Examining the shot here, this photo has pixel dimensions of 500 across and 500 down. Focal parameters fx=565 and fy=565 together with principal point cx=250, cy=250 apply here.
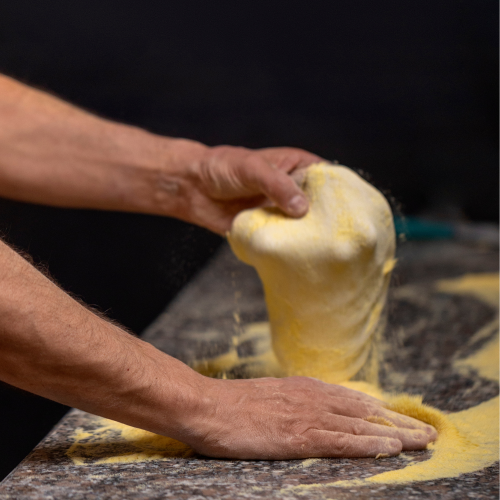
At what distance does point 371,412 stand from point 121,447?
39 centimetres

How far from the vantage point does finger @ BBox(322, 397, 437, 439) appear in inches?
33.4

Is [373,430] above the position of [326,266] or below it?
below

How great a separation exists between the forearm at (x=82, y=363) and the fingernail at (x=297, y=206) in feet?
1.29

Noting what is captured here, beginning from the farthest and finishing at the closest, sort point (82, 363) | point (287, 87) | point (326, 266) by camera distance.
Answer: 1. point (287, 87)
2. point (326, 266)
3. point (82, 363)

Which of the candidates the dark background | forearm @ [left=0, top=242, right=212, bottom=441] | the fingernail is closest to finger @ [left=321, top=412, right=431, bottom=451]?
forearm @ [left=0, top=242, right=212, bottom=441]

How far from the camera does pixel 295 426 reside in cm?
80

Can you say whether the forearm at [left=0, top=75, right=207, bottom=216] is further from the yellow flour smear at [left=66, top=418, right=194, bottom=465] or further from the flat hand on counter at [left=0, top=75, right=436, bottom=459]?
the yellow flour smear at [left=66, top=418, right=194, bottom=465]

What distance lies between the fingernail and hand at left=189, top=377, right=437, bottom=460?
333 mm

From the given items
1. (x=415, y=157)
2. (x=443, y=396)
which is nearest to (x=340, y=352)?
(x=443, y=396)

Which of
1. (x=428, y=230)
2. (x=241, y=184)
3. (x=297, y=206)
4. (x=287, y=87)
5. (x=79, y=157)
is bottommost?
(x=297, y=206)

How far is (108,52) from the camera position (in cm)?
190

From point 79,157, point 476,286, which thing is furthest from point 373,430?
point 476,286

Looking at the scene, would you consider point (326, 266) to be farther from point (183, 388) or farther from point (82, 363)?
point (82, 363)

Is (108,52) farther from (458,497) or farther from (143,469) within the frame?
(458,497)
